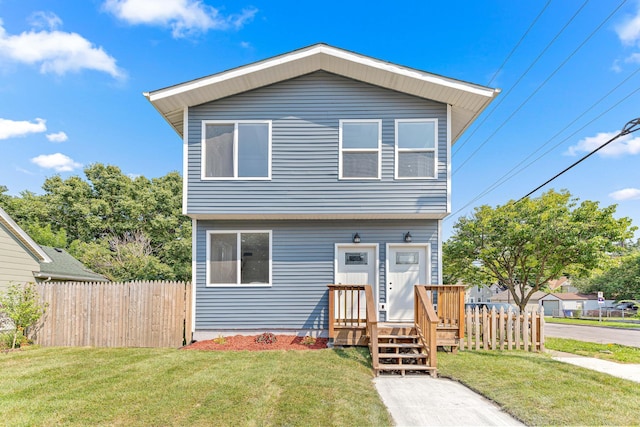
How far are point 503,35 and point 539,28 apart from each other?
7.71 feet

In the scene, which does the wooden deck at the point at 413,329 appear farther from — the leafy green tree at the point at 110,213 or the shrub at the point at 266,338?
the leafy green tree at the point at 110,213

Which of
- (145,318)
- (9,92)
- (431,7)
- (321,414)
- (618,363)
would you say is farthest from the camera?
(9,92)

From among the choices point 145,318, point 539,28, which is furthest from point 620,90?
point 145,318

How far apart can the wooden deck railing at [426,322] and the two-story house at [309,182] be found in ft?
4.41

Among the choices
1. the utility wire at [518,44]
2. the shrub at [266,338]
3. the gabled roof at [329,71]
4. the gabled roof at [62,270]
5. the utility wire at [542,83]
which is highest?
the utility wire at [518,44]

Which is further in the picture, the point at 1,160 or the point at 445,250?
the point at 1,160

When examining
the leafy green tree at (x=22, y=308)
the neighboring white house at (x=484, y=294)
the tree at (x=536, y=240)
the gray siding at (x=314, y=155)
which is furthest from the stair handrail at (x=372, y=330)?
the neighboring white house at (x=484, y=294)

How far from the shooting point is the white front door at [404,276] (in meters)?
8.57

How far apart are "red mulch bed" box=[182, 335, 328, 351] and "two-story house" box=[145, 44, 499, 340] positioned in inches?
10.4

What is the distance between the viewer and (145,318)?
8.30m

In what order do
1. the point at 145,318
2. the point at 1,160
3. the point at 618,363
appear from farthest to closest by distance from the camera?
1. the point at 1,160
2. the point at 145,318
3. the point at 618,363

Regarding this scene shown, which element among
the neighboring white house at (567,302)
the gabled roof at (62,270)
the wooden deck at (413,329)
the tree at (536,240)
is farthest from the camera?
the neighboring white house at (567,302)

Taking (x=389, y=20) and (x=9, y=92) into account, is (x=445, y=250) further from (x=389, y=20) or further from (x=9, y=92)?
(x=9, y=92)

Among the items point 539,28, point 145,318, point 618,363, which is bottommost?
point 618,363
